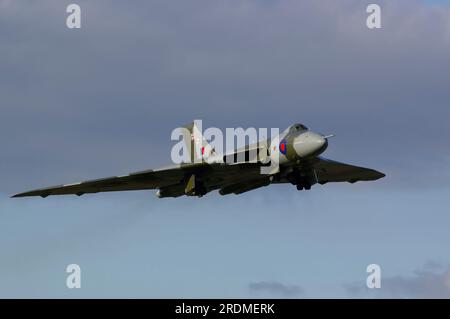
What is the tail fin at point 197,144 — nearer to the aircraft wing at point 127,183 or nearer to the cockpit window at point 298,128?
the aircraft wing at point 127,183

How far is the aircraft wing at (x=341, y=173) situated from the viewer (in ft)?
188

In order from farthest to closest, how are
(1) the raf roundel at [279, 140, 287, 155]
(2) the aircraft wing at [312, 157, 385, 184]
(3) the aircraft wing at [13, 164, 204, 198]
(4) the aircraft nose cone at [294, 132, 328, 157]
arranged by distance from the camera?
(2) the aircraft wing at [312, 157, 385, 184] < (3) the aircraft wing at [13, 164, 204, 198] < (1) the raf roundel at [279, 140, 287, 155] < (4) the aircraft nose cone at [294, 132, 328, 157]

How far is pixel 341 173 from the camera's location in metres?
60.0


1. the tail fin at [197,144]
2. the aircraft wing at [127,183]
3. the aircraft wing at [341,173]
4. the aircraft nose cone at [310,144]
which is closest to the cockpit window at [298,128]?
the aircraft nose cone at [310,144]

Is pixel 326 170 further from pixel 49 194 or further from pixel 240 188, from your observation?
pixel 49 194

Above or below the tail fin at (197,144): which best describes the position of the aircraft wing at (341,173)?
below

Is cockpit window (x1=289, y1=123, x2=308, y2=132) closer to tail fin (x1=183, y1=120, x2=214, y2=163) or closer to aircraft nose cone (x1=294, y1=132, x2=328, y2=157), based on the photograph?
aircraft nose cone (x1=294, y1=132, x2=328, y2=157)

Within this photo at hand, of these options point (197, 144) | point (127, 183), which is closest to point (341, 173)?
point (197, 144)

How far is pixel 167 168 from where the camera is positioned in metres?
55.0

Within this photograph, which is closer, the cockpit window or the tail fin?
the cockpit window

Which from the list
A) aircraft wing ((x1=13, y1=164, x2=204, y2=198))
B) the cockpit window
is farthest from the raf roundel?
aircraft wing ((x1=13, y1=164, x2=204, y2=198))

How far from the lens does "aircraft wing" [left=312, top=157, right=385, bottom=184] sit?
57375mm

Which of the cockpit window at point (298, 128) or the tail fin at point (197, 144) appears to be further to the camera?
the tail fin at point (197, 144)
